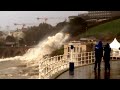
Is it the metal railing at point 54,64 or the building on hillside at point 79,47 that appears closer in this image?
the metal railing at point 54,64

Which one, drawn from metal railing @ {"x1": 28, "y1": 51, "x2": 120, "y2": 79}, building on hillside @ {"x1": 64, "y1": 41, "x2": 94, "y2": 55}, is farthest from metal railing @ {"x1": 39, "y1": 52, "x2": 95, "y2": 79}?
building on hillside @ {"x1": 64, "y1": 41, "x2": 94, "y2": 55}

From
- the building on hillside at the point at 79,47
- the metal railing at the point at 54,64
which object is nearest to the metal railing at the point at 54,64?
the metal railing at the point at 54,64

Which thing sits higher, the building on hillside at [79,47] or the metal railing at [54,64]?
the building on hillside at [79,47]

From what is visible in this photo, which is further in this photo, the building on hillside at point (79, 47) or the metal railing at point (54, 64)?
the building on hillside at point (79, 47)

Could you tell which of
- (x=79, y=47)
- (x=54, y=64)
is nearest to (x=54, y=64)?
(x=54, y=64)

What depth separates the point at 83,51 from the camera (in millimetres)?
14141

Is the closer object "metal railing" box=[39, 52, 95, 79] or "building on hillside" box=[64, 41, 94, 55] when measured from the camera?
"metal railing" box=[39, 52, 95, 79]

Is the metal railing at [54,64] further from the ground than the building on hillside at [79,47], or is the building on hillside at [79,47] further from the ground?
the building on hillside at [79,47]

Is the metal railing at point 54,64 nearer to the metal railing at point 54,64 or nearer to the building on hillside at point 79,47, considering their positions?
the metal railing at point 54,64

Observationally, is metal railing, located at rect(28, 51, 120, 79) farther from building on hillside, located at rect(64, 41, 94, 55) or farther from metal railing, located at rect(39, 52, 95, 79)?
building on hillside, located at rect(64, 41, 94, 55)
